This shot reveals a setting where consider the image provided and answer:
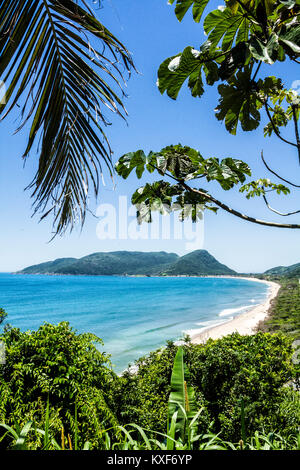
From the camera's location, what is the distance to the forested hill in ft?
536

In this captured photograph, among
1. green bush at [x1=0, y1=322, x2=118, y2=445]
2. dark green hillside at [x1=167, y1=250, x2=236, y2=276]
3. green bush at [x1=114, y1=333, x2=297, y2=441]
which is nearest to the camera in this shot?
green bush at [x1=0, y1=322, x2=118, y2=445]

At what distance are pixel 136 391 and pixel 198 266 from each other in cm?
16916

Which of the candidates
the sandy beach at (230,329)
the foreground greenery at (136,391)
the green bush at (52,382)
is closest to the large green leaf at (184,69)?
the foreground greenery at (136,391)

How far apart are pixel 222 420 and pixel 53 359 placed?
235cm

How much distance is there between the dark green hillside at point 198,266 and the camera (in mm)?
161875

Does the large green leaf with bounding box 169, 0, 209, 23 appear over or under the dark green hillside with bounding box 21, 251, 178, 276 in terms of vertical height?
over

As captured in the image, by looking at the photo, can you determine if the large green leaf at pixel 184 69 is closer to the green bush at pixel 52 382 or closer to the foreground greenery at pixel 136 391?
the foreground greenery at pixel 136 391

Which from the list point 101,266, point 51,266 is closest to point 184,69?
point 101,266

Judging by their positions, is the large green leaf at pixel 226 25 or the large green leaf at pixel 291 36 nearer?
the large green leaf at pixel 291 36

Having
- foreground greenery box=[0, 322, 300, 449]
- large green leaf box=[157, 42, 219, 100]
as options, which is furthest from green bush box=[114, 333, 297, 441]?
large green leaf box=[157, 42, 219, 100]

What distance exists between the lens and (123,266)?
170 m

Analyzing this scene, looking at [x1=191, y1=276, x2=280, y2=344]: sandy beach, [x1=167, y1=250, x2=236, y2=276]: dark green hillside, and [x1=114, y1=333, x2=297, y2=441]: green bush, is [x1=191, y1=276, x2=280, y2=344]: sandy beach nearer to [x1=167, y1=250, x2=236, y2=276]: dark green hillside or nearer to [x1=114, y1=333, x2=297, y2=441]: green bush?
[x1=114, y1=333, x2=297, y2=441]: green bush

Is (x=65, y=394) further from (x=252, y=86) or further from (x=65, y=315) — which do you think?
(x=65, y=315)

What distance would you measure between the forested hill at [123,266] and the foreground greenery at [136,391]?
158207mm
